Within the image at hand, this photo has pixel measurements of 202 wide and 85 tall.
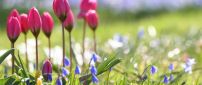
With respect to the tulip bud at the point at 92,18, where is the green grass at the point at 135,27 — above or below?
below

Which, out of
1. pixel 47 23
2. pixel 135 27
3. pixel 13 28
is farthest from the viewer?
pixel 135 27

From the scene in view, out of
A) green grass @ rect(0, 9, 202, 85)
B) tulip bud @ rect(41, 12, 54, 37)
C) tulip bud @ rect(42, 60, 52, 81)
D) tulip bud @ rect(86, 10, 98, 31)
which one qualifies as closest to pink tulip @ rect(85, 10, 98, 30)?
tulip bud @ rect(86, 10, 98, 31)

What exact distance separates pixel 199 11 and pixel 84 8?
673 centimetres

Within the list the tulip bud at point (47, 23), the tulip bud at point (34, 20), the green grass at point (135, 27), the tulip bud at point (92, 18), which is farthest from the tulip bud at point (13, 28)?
the green grass at point (135, 27)

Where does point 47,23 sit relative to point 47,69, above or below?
above

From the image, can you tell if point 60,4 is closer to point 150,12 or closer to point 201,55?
point 201,55

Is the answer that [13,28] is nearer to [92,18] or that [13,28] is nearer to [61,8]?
[61,8]

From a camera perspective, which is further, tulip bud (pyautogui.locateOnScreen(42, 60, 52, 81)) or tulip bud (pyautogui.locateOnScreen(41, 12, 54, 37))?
tulip bud (pyautogui.locateOnScreen(41, 12, 54, 37))

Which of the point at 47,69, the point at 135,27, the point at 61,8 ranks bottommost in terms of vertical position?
the point at 135,27

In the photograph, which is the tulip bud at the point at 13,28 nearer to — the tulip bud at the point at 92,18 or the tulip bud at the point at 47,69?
the tulip bud at the point at 47,69

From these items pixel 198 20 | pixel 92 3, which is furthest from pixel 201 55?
pixel 198 20

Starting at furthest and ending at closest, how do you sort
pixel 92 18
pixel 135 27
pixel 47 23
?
pixel 135 27 < pixel 92 18 < pixel 47 23

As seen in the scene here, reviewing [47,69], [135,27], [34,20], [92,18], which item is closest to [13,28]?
[34,20]

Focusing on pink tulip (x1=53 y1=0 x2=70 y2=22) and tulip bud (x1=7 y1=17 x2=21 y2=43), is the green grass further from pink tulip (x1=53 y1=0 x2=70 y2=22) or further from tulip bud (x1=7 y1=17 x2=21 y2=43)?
tulip bud (x1=7 y1=17 x2=21 y2=43)
